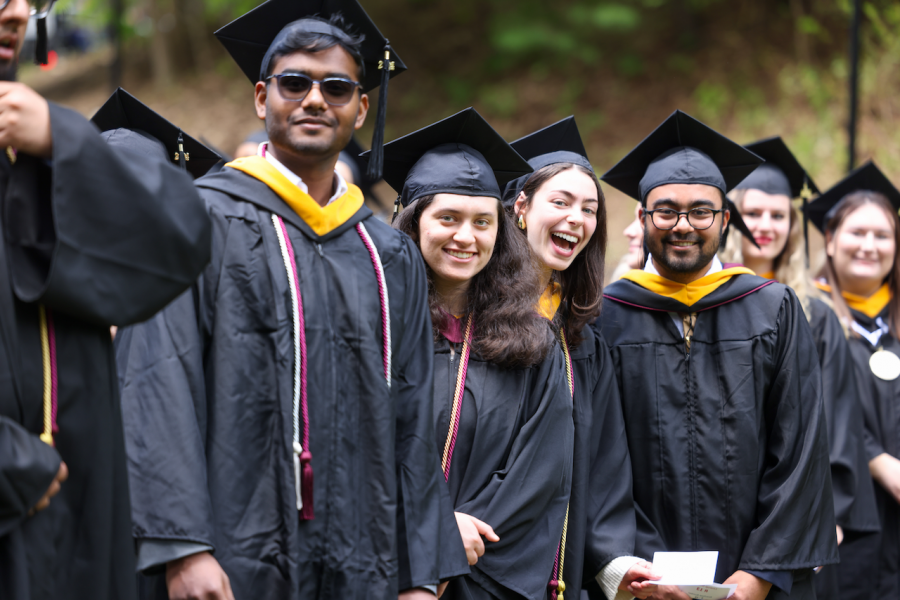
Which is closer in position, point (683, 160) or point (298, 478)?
point (298, 478)

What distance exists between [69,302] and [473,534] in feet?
5.13

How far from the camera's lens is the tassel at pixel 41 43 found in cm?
254

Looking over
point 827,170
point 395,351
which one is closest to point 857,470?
point 395,351

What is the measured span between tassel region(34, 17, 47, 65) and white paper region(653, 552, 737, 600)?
2.74 metres

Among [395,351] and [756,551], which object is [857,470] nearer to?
[756,551]

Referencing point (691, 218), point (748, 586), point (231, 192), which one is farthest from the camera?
point (691, 218)

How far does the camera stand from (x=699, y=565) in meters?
3.29

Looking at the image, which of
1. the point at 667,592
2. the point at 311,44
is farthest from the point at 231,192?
the point at 667,592

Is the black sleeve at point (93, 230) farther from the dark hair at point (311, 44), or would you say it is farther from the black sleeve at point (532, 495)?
the black sleeve at point (532, 495)

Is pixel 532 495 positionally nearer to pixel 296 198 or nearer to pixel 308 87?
pixel 296 198

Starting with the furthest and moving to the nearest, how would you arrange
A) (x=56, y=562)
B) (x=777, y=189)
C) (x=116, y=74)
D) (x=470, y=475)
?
(x=116, y=74) < (x=777, y=189) < (x=470, y=475) < (x=56, y=562)

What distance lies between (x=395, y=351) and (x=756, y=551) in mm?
1875

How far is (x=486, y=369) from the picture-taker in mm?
3199

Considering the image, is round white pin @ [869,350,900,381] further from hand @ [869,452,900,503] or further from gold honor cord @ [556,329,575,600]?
gold honor cord @ [556,329,575,600]
